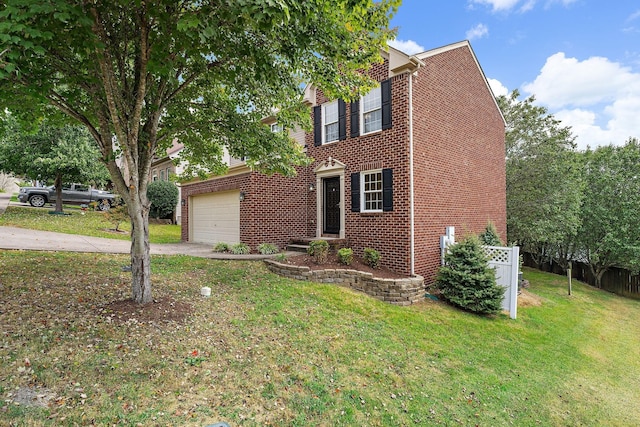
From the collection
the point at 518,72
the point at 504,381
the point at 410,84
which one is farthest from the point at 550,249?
the point at 504,381

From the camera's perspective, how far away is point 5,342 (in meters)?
3.56

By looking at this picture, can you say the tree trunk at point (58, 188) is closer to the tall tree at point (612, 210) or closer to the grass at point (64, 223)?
the grass at point (64, 223)

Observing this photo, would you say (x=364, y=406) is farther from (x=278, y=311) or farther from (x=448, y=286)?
(x=448, y=286)

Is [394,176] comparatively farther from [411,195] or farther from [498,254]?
[498,254]

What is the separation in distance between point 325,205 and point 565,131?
41.4 ft

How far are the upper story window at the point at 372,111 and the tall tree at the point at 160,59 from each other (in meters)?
4.29

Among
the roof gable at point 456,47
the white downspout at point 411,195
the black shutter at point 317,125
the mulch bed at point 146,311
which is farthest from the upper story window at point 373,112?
the mulch bed at point 146,311

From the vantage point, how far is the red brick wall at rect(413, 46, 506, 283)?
9.35 metres

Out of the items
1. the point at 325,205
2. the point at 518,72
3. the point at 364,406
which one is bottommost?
the point at 364,406

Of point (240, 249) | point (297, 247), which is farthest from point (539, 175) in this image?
point (240, 249)

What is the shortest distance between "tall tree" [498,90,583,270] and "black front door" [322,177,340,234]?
9.47m

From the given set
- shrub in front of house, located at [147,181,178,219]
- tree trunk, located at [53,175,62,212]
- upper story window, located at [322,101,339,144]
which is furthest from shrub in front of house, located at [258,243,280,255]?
shrub in front of house, located at [147,181,178,219]

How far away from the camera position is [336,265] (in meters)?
8.91

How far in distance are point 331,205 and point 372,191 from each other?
196 centimetres
